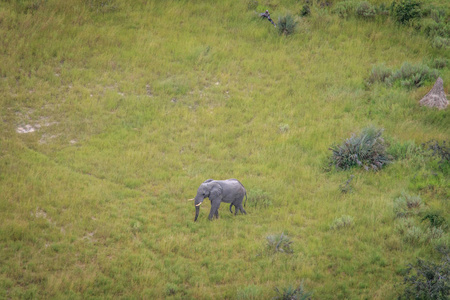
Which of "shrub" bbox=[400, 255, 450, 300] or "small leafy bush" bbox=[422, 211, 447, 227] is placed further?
"small leafy bush" bbox=[422, 211, 447, 227]

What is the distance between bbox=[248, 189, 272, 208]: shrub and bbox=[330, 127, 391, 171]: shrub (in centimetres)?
305

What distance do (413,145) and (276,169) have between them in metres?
4.68

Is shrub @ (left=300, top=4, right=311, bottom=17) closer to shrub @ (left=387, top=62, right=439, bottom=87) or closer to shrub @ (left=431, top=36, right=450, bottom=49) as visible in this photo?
shrub @ (left=431, top=36, right=450, bottom=49)

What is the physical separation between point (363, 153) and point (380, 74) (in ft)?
20.8

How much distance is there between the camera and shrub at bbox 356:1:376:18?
22.5 meters

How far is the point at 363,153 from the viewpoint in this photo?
13.7 m

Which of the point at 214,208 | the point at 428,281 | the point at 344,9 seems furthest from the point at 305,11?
the point at 428,281

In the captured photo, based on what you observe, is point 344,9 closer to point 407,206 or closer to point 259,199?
point 407,206

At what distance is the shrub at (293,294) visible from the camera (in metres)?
8.59

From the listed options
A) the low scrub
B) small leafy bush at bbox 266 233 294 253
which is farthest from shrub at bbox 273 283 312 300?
the low scrub

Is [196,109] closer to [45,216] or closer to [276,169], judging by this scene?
[276,169]

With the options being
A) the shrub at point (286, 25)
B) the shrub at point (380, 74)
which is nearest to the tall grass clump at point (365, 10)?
the shrub at point (286, 25)

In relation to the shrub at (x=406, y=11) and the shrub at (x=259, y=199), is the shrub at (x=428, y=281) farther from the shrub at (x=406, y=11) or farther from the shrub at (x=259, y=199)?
the shrub at (x=406, y=11)

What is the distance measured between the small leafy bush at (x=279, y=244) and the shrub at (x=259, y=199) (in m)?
1.77
